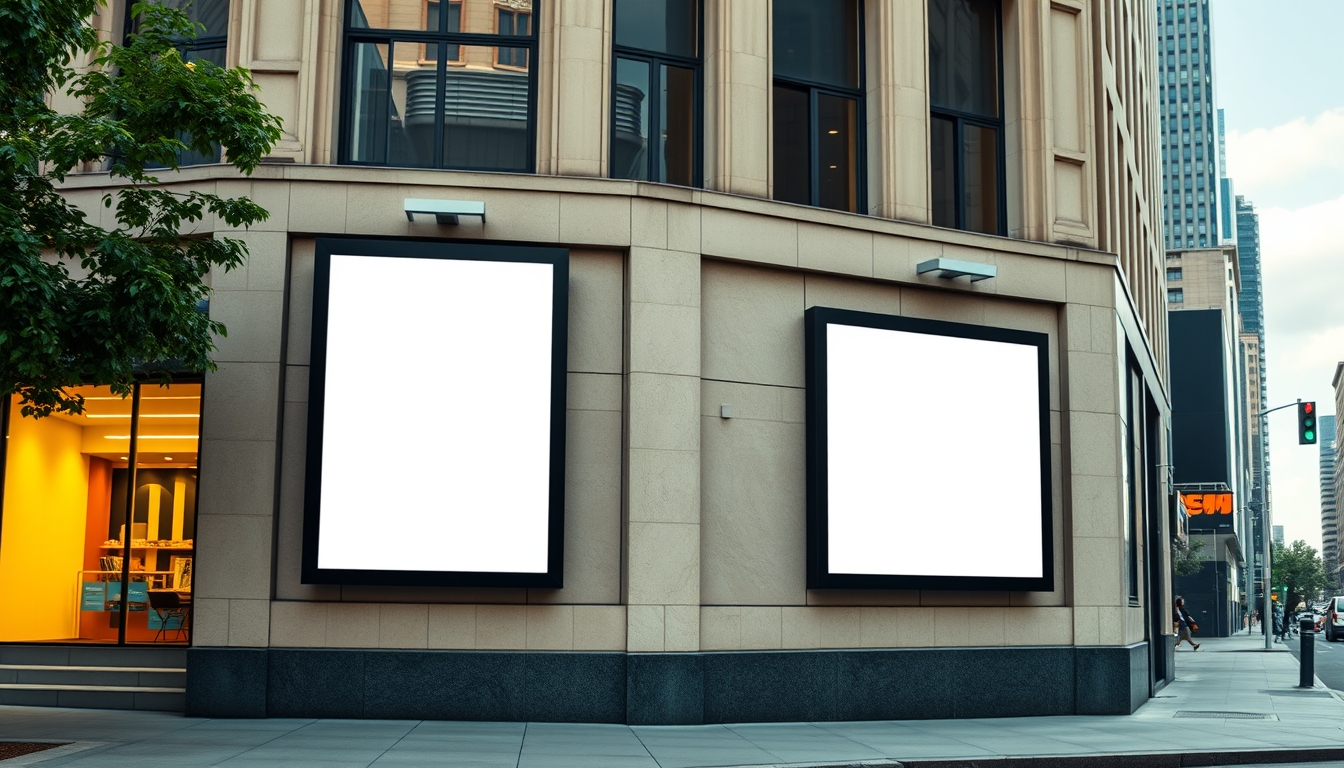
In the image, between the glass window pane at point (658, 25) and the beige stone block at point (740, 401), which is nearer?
the beige stone block at point (740, 401)

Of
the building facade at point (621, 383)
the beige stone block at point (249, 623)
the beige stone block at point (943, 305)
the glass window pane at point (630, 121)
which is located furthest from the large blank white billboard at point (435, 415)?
the beige stone block at point (943, 305)

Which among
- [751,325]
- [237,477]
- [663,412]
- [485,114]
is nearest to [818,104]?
[751,325]

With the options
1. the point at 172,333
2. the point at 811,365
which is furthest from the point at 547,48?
the point at 172,333

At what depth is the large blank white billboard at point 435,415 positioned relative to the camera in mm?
14742

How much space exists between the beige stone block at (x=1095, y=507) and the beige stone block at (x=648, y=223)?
7407 mm

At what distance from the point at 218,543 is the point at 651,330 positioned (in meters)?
5.88

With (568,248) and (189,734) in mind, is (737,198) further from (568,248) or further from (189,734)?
(189,734)

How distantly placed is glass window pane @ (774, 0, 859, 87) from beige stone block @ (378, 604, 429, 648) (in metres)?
9.13

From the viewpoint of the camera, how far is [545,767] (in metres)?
11.1

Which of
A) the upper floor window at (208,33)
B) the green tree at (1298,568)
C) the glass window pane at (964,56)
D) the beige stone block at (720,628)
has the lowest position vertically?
the green tree at (1298,568)

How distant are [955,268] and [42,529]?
43.9ft

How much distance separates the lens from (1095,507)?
18.2 metres

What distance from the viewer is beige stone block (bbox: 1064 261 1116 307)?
1867cm

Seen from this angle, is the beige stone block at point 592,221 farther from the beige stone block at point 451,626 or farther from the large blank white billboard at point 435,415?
the beige stone block at point 451,626
